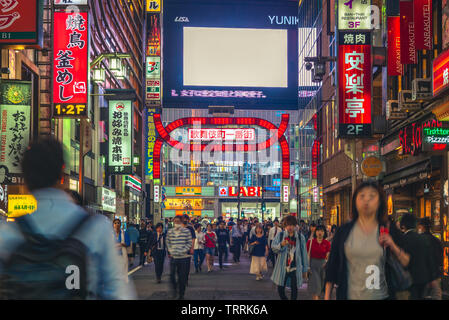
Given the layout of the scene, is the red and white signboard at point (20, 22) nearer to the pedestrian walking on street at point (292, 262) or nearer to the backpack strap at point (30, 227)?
the pedestrian walking on street at point (292, 262)

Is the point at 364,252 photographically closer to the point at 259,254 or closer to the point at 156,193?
the point at 259,254

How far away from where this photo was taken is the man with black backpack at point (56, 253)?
337cm

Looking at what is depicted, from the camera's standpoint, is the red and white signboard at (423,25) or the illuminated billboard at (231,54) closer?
the red and white signboard at (423,25)

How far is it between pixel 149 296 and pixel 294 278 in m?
4.16

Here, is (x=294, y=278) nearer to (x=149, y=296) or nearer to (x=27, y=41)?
(x=149, y=296)

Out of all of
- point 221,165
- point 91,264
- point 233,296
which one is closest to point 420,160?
point 233,296

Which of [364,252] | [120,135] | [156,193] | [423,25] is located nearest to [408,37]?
[423,25]

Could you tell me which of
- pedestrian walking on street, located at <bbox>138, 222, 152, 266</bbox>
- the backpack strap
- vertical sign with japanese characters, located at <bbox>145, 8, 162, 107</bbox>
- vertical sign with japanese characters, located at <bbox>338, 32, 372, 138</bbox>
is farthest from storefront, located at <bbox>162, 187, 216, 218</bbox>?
the backpack strap

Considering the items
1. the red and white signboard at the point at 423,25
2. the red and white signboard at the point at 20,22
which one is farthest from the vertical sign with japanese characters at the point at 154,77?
the red and white signboard at the point at 423,25

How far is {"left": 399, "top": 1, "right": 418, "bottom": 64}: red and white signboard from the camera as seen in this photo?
20.7m

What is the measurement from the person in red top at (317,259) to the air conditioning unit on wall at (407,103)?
28.8 ft

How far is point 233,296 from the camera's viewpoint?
1541 cm

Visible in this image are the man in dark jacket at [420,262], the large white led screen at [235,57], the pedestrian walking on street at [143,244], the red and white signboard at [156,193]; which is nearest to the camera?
the man in dark jacket at [420,262]

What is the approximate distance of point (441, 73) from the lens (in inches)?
693
